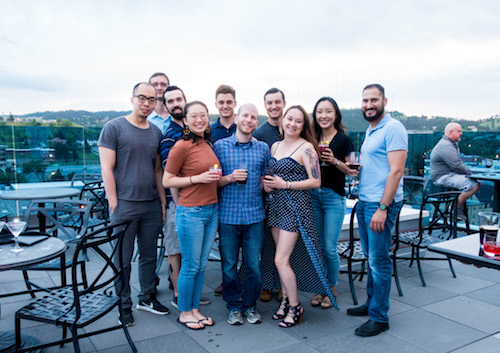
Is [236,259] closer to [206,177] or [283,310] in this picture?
[283,310]

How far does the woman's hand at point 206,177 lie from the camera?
2.45 m

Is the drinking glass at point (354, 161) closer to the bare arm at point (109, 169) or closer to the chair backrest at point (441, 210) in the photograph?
the chair backrest at point (441, 210)

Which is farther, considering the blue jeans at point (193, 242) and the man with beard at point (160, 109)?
the man with beard at point (160, 109)

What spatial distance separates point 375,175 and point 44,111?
20.6 ft

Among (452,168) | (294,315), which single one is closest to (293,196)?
(294,315)

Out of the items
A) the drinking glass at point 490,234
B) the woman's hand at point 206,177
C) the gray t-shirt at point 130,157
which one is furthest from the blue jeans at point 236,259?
the drinking glass at point 490,234

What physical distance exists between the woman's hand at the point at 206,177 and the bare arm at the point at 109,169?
597 mm

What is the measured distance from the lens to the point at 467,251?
5.31ft

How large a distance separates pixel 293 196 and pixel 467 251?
1.37 metres

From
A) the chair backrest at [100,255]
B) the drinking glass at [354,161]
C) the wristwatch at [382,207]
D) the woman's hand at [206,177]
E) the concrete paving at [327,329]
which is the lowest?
the concrete paving at [327,329]

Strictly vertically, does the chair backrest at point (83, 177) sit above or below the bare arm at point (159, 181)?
below

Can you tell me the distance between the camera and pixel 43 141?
6.10 meters

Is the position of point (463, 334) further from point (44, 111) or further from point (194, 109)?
point (44, 111)

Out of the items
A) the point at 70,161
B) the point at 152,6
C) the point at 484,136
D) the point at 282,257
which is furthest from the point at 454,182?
the point at 70,161
